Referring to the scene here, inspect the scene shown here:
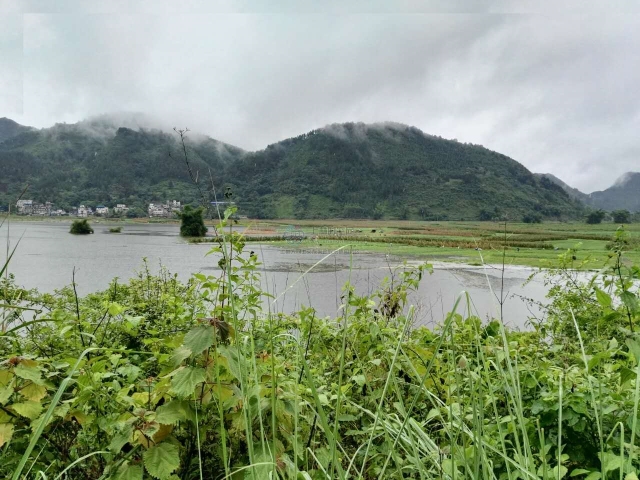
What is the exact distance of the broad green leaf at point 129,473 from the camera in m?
1.08

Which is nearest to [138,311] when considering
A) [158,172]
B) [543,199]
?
[158,172]

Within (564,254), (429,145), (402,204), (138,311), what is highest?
(429,145)

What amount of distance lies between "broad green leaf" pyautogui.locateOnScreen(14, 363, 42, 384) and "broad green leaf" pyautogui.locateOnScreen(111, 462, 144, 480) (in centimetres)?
34

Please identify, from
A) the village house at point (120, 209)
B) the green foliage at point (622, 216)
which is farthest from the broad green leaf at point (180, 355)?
the village house at point (120, 209)

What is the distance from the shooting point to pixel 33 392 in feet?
3.83

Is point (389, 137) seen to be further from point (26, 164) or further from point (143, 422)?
point (143, 422)

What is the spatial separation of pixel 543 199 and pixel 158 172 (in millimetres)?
77685

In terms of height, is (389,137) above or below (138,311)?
above

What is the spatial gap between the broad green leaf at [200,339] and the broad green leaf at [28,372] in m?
0.43

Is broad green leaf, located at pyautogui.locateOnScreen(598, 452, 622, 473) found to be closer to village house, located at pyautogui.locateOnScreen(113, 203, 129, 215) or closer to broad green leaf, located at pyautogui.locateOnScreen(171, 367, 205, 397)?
broad green leaf, located at pyautogui.locateOnScreen(171, 367, 205, 397)

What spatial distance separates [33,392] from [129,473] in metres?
0.38

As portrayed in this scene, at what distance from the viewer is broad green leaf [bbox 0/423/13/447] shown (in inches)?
43.2

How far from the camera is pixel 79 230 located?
29828 millimetres

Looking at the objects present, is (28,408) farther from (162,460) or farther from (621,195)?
(621,195)
